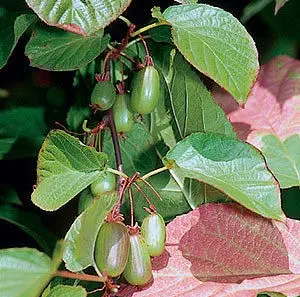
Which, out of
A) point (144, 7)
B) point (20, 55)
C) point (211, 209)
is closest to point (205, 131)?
point (211, 209)

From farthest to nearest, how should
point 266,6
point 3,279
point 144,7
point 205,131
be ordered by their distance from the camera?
point 266,6
point 144,7
point 205,131
point 3,279

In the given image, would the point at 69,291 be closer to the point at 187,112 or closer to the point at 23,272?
the point at 23,272

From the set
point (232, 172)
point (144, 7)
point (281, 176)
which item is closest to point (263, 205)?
point (232, 172)

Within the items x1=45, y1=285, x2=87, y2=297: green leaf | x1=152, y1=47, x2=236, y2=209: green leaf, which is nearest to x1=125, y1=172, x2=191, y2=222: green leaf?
x1=152, y1=47, x2=236, y2=209: green leaf

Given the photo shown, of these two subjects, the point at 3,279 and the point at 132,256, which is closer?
the point at 3,279

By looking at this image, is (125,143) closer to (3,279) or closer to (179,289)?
(179,289)

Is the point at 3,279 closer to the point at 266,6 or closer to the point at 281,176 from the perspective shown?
the point at 281,176

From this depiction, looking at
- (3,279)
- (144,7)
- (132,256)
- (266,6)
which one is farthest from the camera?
(266,6)

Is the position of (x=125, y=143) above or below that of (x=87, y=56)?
below
